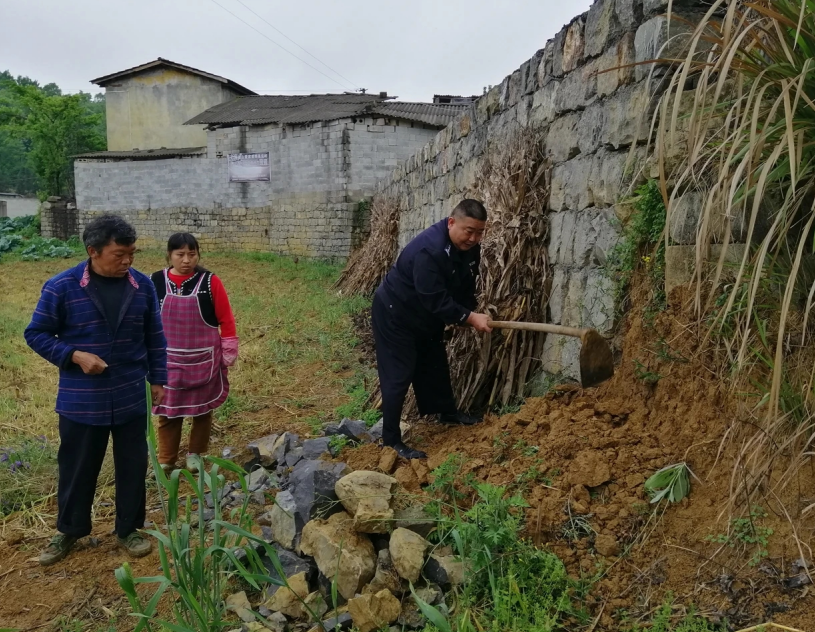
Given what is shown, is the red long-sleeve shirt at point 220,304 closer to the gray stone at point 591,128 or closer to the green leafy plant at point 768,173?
the gray stone at point 591,128

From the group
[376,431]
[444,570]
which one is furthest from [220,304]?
[444,570]

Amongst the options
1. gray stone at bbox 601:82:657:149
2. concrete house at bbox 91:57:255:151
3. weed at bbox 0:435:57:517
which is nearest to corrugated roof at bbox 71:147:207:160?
concrete house at bbox 91:57:255:151

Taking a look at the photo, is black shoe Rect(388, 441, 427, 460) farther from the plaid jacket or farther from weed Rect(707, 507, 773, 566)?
weed Rect(707, 507, 773, 566)

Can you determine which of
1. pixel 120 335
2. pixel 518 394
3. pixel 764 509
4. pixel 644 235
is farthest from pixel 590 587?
pixel 120 335

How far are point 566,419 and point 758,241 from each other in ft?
3.70

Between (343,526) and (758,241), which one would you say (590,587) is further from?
(758,241)

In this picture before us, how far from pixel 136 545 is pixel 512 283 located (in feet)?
9.03

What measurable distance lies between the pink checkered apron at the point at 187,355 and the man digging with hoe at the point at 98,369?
62cm

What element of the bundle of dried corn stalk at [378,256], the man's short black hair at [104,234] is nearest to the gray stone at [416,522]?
the man's short black hair at [104,234]

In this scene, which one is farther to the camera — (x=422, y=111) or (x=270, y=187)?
(x=270, y=187)

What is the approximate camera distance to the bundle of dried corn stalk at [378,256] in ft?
37.0

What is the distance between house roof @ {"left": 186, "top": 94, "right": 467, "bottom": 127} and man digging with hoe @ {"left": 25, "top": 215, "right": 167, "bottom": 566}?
40.3 ft

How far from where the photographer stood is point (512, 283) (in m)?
4.25

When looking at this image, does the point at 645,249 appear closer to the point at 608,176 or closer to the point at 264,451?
the point at 608,176
